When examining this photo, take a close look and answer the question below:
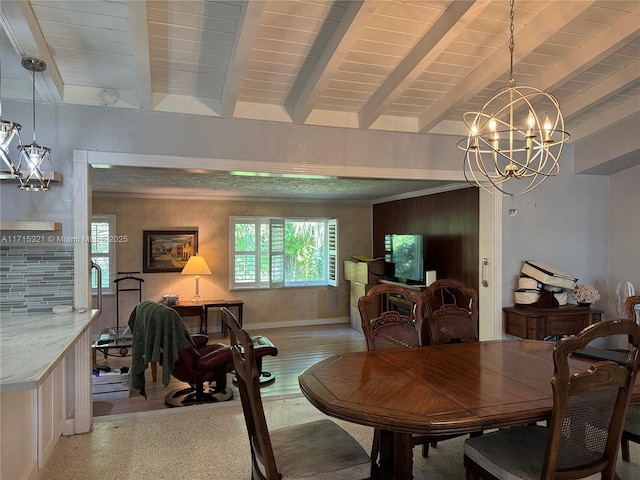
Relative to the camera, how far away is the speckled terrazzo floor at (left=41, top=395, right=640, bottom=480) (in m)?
2.49

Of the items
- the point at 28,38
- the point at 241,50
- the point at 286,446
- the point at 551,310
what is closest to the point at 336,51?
the point at 241,50

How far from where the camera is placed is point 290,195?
7.15m

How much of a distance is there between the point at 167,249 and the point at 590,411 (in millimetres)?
6452

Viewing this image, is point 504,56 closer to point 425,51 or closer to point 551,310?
point 425,51

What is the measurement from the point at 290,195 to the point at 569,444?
5912 millimetres

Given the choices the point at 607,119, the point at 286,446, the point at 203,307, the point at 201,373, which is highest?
the point at 607,119

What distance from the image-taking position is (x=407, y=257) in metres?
6.11

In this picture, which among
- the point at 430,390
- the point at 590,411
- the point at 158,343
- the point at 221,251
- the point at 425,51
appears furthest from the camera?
the point at 221,251

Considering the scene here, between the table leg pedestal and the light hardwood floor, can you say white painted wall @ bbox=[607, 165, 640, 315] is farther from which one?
the table leg pedestal

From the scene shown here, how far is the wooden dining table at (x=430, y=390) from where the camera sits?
1.56 meters

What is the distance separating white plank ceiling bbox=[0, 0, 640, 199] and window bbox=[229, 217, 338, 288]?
4.18 metres

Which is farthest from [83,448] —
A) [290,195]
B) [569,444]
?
[290,195]

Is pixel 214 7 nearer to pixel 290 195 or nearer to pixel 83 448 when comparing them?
pixel 83 448

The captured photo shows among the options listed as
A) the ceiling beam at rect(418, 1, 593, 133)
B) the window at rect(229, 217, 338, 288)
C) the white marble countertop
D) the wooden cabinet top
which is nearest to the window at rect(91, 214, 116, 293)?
the window at rect(229, 217, 338, 288)
